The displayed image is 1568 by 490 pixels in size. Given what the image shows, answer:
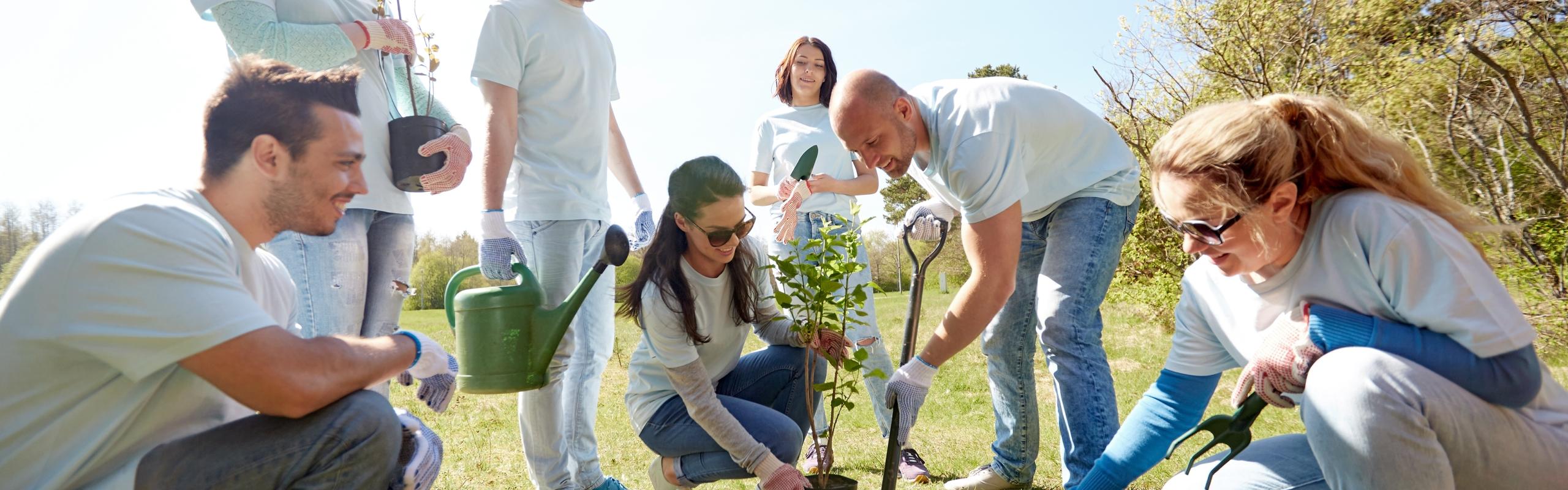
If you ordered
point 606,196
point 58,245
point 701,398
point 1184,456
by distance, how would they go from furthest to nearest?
point 1184,456 < point 606,196 < point 701,398 < point 58,245

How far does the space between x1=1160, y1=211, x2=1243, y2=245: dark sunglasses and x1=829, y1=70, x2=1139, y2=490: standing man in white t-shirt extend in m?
0.70

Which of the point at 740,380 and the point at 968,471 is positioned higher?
the point at 740,380

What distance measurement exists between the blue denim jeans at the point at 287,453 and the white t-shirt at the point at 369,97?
1.01m

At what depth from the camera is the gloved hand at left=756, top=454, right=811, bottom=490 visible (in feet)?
7.91

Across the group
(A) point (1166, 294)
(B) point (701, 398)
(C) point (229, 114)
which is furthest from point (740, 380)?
(A) point (1166, 294)

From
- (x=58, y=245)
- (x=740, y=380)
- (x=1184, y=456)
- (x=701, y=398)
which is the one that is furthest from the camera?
(x=1184, y=456)

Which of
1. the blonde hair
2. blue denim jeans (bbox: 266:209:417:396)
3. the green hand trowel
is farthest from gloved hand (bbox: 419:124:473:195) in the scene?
the blonde hair

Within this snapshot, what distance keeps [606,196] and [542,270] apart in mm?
410

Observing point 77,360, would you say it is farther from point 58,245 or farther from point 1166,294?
point 1166,294

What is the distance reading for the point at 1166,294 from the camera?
33.2 feet

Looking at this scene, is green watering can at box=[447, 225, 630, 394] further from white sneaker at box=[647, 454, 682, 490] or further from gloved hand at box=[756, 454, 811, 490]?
gloved hand at box=[756, 454, 811, 490]

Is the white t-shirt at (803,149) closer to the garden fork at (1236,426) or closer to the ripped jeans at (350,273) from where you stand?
the ripped jeans at (350,273)

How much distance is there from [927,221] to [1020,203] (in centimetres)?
39

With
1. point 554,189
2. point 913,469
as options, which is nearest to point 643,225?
point 554,189
